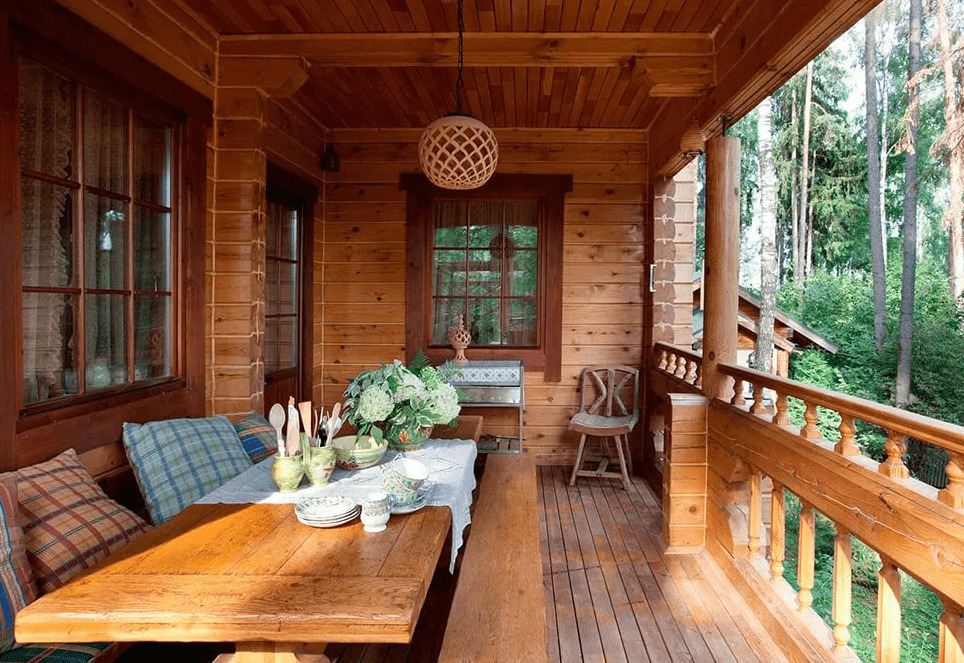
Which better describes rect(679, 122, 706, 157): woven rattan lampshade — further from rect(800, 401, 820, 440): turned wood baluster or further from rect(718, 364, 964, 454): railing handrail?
rect(800, 401, 820, 440): turned wood baluster

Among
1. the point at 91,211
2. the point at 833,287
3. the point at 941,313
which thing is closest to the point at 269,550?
the point at 91,211

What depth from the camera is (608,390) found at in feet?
16.3

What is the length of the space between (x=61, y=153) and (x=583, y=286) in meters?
3.61

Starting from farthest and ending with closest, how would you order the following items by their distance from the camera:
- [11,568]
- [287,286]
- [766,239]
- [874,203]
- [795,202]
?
[795,202], [874,203], [766,239], [287,286], [11,568]

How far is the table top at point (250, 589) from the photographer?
1187mm

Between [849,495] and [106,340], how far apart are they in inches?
112

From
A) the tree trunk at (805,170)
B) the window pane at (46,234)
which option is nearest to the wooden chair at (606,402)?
the window pane at (46,234)

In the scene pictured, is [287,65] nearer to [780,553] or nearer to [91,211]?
[91,211]

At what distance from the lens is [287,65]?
10.9ft

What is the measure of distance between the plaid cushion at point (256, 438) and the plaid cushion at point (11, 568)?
3.93ft

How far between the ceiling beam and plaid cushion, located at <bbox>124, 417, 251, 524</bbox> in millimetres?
2041

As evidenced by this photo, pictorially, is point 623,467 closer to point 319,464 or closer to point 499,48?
point 499,48

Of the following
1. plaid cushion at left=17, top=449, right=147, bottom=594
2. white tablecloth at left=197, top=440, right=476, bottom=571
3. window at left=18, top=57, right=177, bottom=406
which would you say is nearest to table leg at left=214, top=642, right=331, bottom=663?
white tablecloth at left=197, top=440, right=476, bottom=571

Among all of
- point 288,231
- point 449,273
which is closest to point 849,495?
point 449,273
